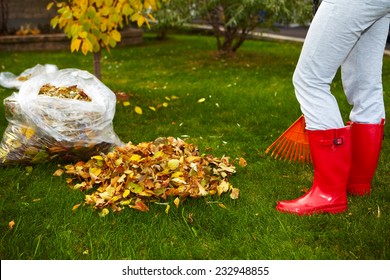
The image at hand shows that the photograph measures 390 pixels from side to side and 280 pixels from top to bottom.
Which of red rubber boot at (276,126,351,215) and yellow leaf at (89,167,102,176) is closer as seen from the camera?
red rubber boot at (276,126,351,215)

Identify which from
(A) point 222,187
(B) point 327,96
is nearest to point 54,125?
(A) point 222,187

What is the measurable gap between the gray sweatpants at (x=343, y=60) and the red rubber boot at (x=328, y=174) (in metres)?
0.05

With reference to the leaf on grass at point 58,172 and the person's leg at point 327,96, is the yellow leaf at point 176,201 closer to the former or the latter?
the person's leg at point 327,96

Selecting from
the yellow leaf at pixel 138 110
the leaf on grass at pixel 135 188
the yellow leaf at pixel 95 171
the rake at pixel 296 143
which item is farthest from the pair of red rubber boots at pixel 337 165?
the yellow leaf at pixel 138 110

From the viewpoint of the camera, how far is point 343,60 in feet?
8.07

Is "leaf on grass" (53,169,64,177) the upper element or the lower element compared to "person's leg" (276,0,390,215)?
lower

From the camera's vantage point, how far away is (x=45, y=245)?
7.50 feet

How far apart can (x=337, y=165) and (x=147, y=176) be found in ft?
3.19

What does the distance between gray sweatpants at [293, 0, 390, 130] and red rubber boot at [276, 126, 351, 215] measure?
55 millimetres

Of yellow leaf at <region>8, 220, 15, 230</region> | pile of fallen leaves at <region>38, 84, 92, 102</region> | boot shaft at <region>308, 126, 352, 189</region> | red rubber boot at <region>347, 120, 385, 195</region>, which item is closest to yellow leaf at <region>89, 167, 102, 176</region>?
pile of fallen leaves at <region>38, 84, 92, 102</region>

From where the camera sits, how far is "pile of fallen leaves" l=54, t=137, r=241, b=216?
2695 mm

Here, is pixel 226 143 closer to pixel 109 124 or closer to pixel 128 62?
pixel 109 124

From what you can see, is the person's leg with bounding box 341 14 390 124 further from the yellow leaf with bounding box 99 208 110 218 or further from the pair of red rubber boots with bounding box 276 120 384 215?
the yellow leaf with bounding box 99 208 110 218
